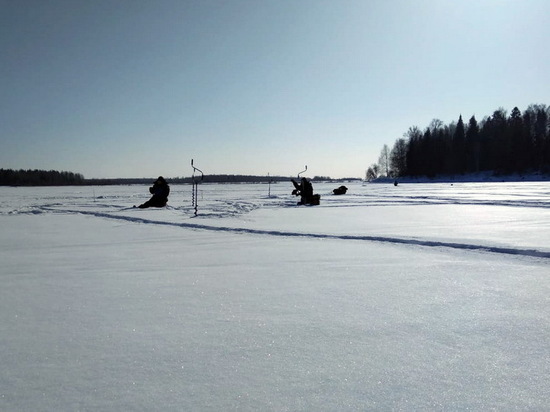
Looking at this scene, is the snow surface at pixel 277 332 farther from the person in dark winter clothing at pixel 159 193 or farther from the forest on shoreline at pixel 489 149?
the forest on shoreline at pixel 489 149

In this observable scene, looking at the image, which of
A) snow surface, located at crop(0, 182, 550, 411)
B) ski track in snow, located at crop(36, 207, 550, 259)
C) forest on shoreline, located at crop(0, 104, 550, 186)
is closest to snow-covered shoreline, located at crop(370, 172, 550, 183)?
forest on shoreline, located at crop(0, 104, 550, 186)

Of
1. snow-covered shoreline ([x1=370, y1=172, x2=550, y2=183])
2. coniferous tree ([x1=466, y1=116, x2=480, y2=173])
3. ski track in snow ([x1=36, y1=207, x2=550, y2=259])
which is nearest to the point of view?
ski track in snow ([x1=36, y1=207, x2=550, y2=259])

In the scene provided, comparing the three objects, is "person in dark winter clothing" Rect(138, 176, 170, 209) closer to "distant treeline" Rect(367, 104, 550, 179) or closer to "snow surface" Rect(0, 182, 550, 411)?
"snow surface" Rect(0, 182, 550, 411)

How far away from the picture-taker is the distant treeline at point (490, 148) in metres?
72.9

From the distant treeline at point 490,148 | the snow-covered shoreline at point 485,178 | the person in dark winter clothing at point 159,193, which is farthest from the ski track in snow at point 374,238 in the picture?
the distant treeline at point 490,148

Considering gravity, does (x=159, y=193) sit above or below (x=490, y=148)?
below

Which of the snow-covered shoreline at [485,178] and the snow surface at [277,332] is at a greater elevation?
the snow-covered shoreline at [485,178]

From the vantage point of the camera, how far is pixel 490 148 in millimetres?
83812

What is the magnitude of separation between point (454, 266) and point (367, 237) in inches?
117

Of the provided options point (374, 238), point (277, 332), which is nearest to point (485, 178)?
point (374, 238)

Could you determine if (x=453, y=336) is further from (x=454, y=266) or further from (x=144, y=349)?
(x=454, y=266)

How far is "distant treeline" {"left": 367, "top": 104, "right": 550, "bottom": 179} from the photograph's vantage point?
2869 inches

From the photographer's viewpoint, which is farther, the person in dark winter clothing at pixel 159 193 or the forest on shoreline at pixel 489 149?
the forest on shoreline at pixel 489 149

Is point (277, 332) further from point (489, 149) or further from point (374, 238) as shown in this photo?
point (489, 149)
